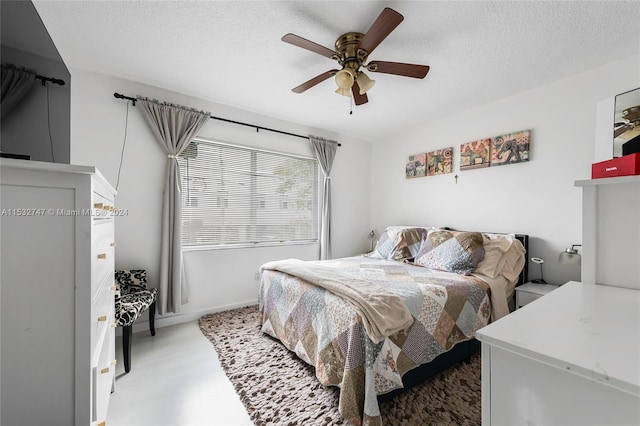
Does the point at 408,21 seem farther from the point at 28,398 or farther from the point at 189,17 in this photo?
the point at 28,398

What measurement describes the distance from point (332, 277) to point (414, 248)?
1.45 metres

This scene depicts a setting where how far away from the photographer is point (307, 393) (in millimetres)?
1664

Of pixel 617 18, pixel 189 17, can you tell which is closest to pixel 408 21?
pixel 617 18

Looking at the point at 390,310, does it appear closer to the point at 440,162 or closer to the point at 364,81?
the point at 364,81

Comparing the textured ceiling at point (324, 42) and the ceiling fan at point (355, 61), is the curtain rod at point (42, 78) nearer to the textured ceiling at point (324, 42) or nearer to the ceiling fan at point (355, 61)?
the textured ceiling at point (324, 42)

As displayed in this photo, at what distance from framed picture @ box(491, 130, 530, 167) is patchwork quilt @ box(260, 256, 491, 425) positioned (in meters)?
1.47

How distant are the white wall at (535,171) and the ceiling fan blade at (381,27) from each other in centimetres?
205

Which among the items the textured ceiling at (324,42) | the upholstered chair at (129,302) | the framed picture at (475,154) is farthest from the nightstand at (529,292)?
the upholstered chair at (129,302)

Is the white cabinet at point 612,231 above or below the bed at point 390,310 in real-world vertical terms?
above

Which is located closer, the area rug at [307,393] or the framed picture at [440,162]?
the area rug at [307,393]

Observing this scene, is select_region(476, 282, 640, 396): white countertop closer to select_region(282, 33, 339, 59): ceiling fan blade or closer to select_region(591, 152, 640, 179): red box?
select_region(591, 152, 640, 179): red box

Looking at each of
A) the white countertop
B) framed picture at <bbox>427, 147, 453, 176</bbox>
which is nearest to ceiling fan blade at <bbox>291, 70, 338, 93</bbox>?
the white countertop

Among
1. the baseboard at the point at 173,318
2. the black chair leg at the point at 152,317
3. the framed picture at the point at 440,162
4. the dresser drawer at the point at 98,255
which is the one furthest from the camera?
the framed picture at the point at 440,162

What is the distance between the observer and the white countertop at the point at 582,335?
486 mm
